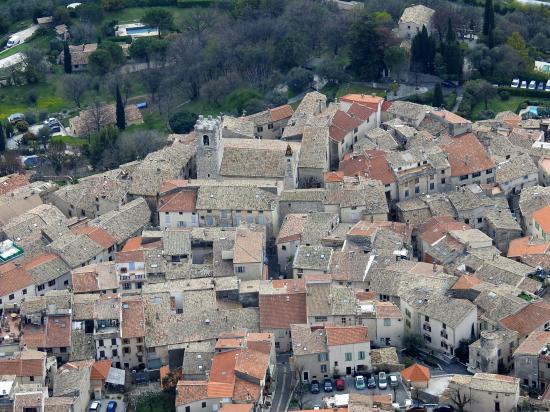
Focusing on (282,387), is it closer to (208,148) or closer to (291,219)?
(291,219)

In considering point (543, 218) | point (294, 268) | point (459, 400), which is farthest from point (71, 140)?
point (459, 400)

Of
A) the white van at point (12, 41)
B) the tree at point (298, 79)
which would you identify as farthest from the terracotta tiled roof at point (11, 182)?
the white van at point (12, 41)

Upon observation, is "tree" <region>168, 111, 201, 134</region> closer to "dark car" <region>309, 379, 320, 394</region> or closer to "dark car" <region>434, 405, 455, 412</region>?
"dark car" <region>309, 379, 320, 394</region>

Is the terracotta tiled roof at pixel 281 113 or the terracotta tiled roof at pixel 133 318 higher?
the terracotta tiled roof at pixel 281 113

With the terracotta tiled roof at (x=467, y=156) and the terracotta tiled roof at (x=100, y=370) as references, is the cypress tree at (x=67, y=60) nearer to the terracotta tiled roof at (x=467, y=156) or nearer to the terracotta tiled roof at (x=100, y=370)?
the terracotta tiled roof at (x=467, y=156)

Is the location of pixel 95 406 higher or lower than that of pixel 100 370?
lower

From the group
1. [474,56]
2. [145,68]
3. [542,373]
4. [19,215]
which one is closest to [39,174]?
[19,215]
